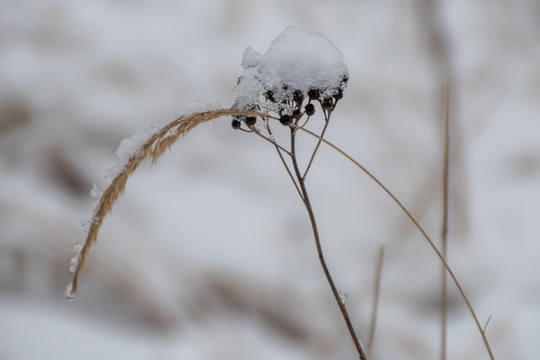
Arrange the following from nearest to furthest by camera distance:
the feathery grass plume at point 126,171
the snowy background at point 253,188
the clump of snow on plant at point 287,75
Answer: the feathery grass plume at point 126,171, the clump of snow on plant at point 287,75, the snowy background at point 253,188

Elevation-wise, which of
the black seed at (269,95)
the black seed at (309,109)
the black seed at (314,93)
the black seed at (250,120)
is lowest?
the black seed at (250,120)

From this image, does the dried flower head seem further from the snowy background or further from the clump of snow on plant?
the snowy background

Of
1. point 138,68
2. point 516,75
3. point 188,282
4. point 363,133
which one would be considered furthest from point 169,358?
point 516,75

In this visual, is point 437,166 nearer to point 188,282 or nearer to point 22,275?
point 188,282

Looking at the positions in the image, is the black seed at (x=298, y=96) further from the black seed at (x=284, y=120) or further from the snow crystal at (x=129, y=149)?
the snow crystal at (x=129, y=149)

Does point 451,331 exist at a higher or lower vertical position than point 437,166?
lower

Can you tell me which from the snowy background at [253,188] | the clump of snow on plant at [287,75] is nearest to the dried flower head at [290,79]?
the clump of snow on plant at [287,75]

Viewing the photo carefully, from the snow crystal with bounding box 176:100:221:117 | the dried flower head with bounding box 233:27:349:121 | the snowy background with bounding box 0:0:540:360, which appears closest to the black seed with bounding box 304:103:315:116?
the dried flower head with bounding box 233:27:349:121
